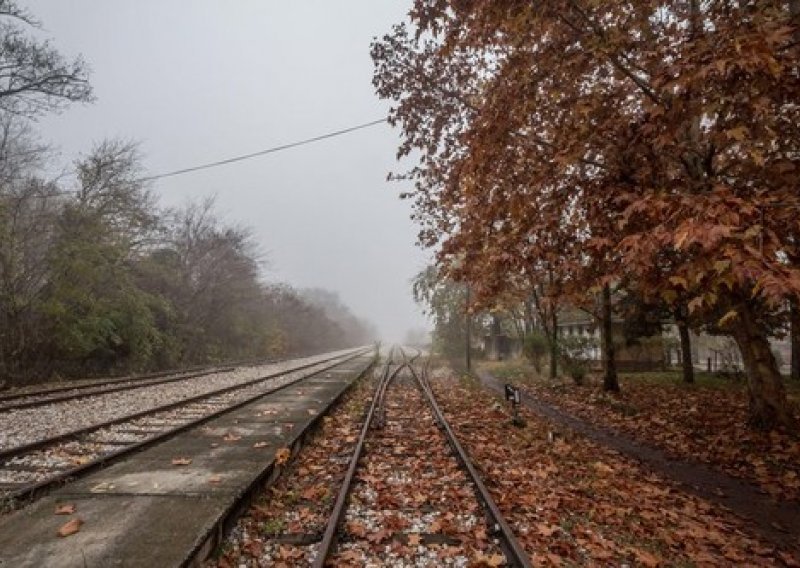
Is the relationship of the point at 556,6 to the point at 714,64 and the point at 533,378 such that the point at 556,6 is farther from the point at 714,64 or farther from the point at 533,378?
the point at 533,378

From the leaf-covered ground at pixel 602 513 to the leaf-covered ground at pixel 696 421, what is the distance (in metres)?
1.59

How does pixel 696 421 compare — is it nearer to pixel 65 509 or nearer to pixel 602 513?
pixel 602 513

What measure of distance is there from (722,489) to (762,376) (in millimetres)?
3557

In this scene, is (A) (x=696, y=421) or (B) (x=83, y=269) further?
(B) (x=83, y=269)

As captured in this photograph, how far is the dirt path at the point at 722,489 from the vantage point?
19.6 feet

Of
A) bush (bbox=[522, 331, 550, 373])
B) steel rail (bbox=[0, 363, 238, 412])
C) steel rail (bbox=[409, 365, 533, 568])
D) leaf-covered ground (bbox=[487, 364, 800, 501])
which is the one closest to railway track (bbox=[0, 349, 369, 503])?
steel rail (bbox=[0, 363, 238, 412])

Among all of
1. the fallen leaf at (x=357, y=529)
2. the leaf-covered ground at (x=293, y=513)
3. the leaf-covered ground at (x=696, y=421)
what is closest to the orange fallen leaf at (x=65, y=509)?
the leaf-covered ground at (x=293, y=513)

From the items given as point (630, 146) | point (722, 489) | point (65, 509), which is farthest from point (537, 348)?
point (65, 509)

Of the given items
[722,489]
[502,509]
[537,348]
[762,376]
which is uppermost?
[537,348]

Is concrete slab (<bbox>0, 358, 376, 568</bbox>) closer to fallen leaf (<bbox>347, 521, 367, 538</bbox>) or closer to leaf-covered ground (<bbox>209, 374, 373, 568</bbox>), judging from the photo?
leaf-covered ground (<bbox>209, 374, 373, 568</bbox>)

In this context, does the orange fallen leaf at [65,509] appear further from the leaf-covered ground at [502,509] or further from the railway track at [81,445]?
the leaf-covered ground at [502,509]

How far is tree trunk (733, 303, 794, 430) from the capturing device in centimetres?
957

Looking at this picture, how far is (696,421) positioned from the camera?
11.8 metres

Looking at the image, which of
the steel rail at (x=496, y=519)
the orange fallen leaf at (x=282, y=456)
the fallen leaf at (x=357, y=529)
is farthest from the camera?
the orange fallen leaf at (x=282, y=456)
